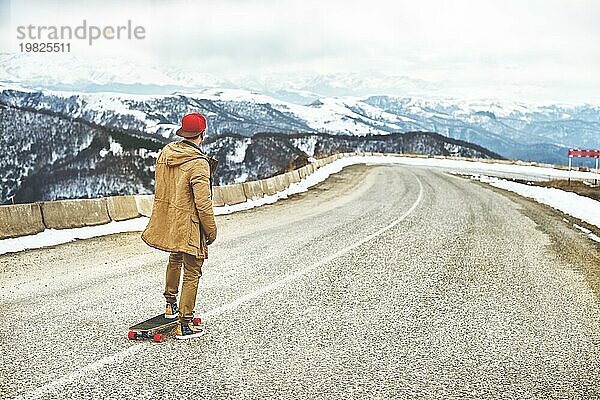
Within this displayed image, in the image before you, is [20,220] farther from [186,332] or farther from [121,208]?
[186,332]

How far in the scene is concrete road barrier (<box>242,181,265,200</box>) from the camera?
20031 mm

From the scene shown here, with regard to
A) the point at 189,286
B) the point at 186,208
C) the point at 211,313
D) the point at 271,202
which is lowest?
the point at 271,202

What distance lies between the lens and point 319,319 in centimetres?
650

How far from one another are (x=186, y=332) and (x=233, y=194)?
13271mm

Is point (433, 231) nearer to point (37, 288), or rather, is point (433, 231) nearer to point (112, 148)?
point (37, 288)

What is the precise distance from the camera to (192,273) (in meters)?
5.85

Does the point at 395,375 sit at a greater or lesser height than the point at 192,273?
lesser

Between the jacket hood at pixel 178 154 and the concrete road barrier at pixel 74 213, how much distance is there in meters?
7.23

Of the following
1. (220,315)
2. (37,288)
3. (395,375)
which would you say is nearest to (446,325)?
(395,375)

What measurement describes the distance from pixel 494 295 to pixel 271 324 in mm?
3076

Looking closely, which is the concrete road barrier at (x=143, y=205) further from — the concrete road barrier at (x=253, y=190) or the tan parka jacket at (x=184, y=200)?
the tan parka jacket at (x=184, y=200)

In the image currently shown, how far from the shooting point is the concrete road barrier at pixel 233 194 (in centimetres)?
1836

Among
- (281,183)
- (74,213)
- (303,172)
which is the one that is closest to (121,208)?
(74,213)

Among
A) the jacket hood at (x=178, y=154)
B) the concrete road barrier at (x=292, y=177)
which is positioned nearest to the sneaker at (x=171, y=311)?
the jacket hood at (x=178, y=154)
